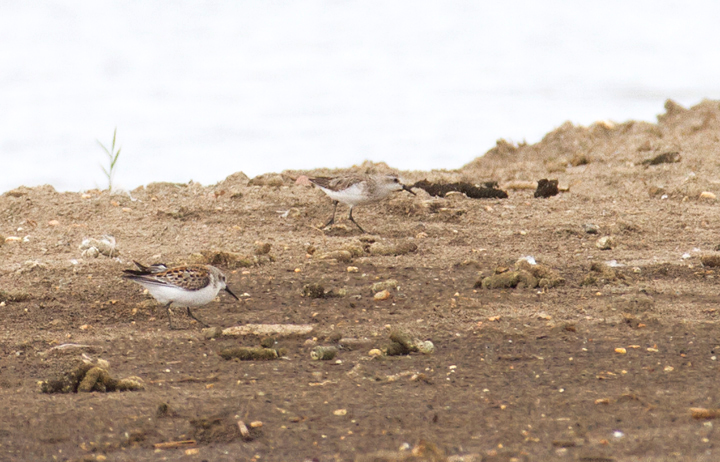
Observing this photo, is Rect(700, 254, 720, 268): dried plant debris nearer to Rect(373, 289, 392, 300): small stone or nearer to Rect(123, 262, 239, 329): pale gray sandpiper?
Rect(373, 289, 392, 300): small stone

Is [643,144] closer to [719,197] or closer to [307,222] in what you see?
[719,197]

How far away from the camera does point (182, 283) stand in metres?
5.92

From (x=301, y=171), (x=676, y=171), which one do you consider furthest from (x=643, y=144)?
(x=301, y=171)

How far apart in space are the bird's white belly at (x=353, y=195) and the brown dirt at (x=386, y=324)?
1.01ft

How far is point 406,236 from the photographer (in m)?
8.35

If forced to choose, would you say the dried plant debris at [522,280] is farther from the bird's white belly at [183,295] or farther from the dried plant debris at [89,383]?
the dried plant debris at [89,383]

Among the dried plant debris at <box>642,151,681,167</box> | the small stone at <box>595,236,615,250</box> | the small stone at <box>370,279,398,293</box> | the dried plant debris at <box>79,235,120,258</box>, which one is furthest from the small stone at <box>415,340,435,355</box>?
the dried plant debris at <box>642,151,681,167</box>

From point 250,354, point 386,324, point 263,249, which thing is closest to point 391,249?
point 263,249

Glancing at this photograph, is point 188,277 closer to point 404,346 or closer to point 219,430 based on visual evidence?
point 404,346

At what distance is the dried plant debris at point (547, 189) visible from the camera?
32.2 feet

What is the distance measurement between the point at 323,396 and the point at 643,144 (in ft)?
30.1

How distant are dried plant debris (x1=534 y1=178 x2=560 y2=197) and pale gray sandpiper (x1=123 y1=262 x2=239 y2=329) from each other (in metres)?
4.90

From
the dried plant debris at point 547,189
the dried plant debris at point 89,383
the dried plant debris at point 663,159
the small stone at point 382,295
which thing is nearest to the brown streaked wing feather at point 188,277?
the dried plant debris at point 89,383

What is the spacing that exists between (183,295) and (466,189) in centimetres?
476
